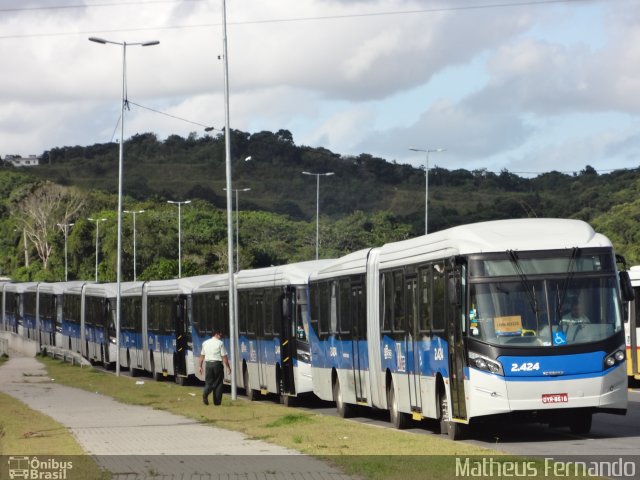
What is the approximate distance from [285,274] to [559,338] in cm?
1297

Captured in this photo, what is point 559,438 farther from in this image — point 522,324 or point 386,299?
point 386,299

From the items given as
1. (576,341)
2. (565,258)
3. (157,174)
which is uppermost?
(157,174)

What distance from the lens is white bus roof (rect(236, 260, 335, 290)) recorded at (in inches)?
1160

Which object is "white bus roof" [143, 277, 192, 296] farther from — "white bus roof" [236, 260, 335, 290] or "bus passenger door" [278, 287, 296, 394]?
"bus passenger door" [278, 287, 296, 394]

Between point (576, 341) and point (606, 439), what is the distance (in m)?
1.59

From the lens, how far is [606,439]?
18312 millimetres

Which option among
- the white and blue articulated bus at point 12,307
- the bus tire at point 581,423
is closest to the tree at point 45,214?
the white and blue articulated bus at point 12,307

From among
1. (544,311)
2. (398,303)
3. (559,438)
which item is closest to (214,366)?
(398,303)

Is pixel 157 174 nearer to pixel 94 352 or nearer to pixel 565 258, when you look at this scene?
pixel 94 352

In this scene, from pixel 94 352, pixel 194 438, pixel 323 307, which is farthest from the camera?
pixel 94 352

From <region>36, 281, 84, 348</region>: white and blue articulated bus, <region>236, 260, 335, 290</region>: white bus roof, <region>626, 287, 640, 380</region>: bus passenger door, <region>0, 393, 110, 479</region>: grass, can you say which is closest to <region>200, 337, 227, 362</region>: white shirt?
<region>236, 260, 335, 290</region>: white bus roof

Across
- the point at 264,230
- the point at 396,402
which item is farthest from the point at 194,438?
the point at 264,230

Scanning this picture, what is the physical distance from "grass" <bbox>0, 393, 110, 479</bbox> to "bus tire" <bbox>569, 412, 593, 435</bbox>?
22.8 ft

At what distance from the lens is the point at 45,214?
12444 cm
